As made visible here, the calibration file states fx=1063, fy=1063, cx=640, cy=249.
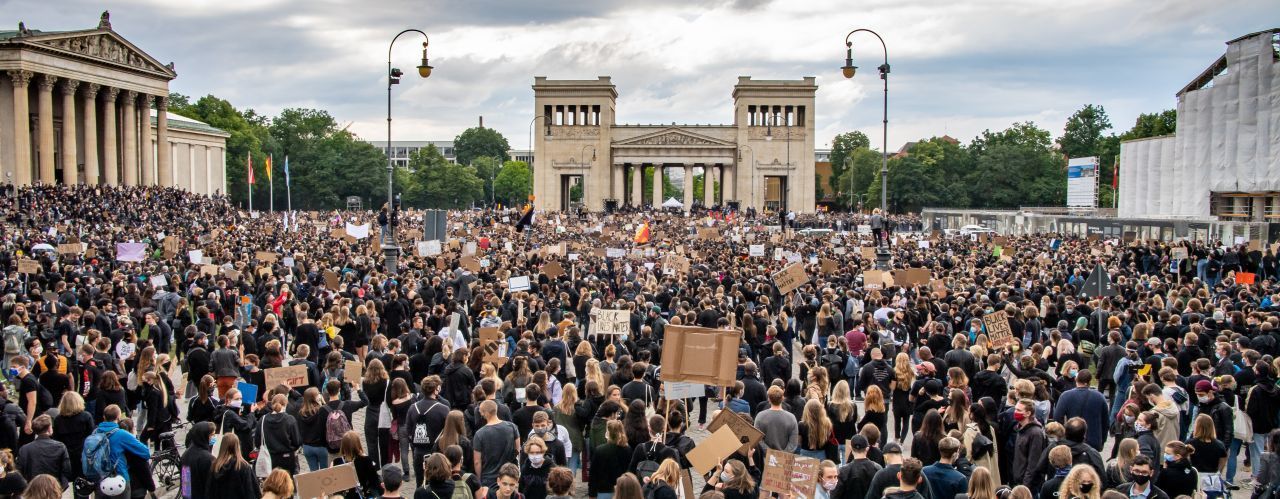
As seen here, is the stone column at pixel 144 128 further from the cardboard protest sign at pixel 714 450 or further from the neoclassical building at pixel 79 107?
the cardboard protest sign at pixel 714 450

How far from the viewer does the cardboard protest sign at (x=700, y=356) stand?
11.2 meters

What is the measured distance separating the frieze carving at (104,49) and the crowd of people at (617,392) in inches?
1449

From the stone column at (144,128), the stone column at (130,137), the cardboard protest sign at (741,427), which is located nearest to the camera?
the cardboard protest sign at (741,427)

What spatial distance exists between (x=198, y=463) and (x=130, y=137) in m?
61.8

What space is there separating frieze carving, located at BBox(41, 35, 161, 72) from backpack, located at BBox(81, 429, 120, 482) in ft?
176

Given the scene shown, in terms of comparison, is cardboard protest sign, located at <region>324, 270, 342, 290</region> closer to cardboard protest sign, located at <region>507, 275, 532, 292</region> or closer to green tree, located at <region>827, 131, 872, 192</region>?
cardboard protest sign, located at <region>507, 275, 532, 292</region>

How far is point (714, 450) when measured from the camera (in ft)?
28.4

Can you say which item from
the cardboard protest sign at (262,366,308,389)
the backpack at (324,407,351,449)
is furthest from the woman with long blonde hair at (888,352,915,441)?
the cardboard protest sign at (262,366,308,389)

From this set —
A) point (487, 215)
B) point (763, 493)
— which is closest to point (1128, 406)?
point (763, 493)

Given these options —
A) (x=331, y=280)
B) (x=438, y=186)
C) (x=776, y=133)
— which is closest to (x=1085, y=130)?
(x=776, y=133)

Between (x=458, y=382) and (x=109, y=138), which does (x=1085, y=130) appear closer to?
(x=109, y=138)

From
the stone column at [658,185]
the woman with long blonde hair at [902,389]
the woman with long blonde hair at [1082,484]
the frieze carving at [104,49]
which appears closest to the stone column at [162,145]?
the frieze carving at [104,49]

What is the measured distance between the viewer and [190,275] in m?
22.8

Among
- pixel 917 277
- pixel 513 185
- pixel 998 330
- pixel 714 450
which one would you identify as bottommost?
pixel 714 450
